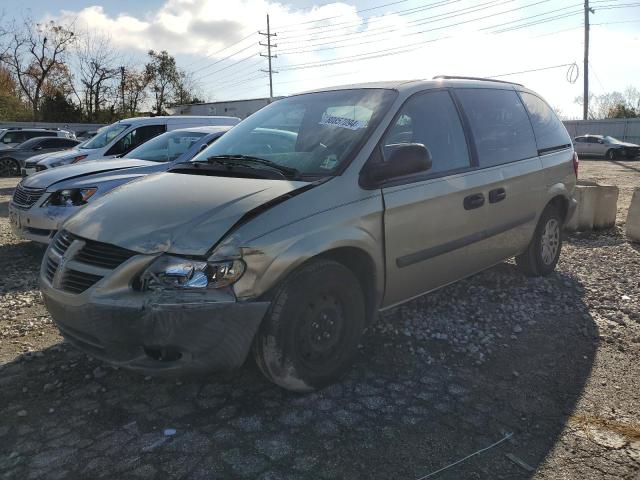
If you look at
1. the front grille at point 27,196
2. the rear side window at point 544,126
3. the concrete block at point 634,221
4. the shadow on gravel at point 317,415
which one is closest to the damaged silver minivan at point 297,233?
the shadow on gravel at point 317,415

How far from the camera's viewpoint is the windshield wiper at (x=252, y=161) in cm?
317

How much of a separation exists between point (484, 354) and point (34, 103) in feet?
180

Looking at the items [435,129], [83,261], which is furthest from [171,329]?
[435,129]

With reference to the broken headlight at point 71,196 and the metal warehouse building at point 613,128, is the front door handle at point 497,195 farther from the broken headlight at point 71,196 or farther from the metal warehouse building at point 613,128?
the metal warehouse building at point 613,128

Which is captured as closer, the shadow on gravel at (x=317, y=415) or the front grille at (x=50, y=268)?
the shadow on gravel at (x=317, y=415)

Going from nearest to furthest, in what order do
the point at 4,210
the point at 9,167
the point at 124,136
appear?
the point at 124,136 < the point at 4,210 < the point at 9,167

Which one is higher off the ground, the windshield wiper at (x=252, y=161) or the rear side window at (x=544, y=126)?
the rear side window at (x=544, y=126)

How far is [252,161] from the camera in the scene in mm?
3445

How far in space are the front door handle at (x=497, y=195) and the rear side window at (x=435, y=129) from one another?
0.35 metres

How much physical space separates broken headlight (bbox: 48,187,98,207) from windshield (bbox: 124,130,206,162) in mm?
1479

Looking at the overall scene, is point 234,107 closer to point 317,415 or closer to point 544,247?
point 544,247

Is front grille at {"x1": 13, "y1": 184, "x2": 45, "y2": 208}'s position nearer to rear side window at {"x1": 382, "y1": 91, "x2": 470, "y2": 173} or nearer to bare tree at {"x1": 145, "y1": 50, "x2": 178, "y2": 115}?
rear side window at {"x1": 382, "y1": 91, "x2": 470, "y2": 173}

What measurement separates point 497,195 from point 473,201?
374 millimetres

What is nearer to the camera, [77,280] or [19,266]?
[77,280]
